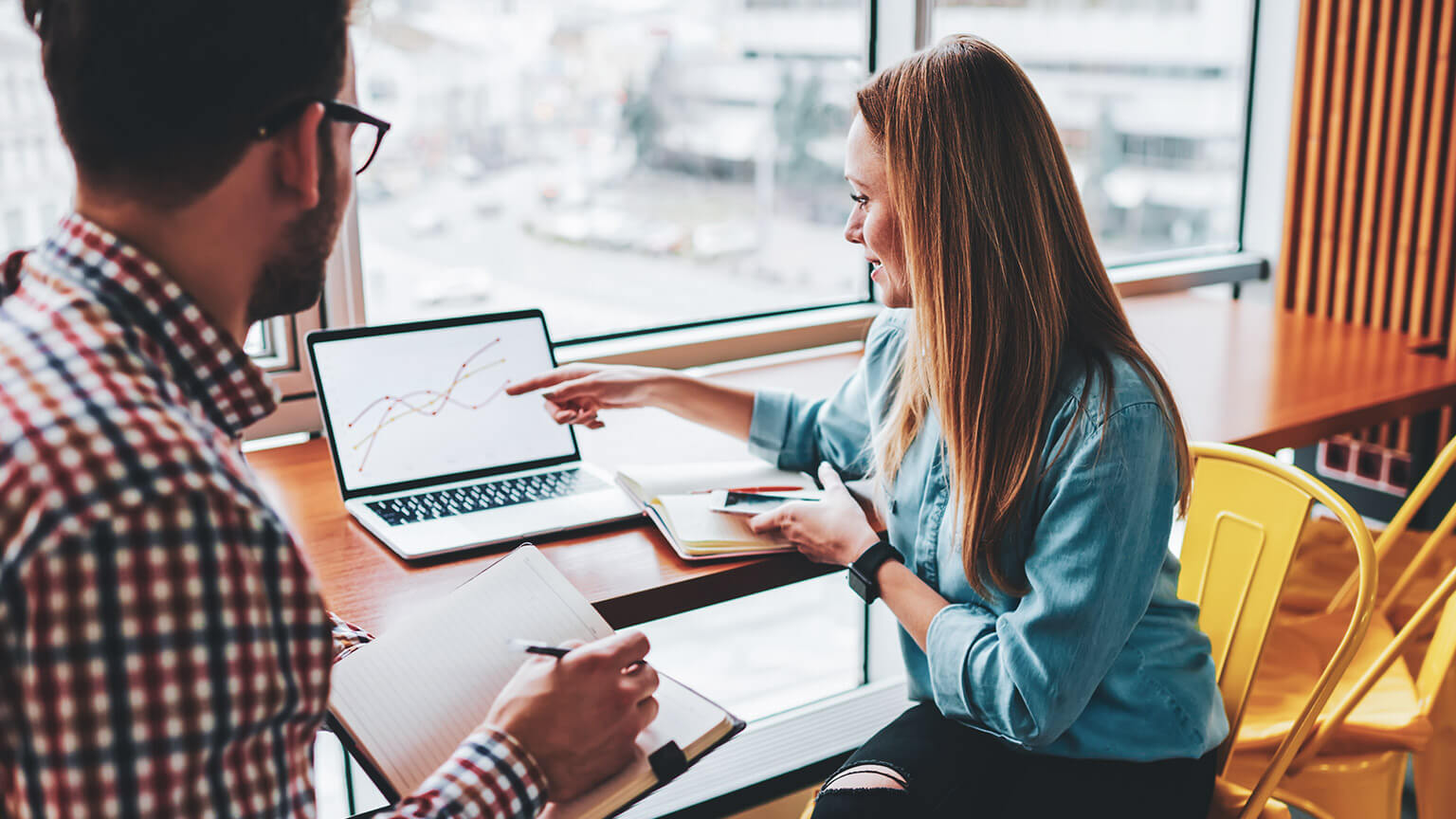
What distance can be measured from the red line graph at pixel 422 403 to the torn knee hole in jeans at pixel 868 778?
0.67 m

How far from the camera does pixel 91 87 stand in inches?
26.6

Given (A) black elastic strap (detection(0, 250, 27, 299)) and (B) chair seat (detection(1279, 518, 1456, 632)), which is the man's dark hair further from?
(B) chair seat (detection(1279, 518, 1456, 632))

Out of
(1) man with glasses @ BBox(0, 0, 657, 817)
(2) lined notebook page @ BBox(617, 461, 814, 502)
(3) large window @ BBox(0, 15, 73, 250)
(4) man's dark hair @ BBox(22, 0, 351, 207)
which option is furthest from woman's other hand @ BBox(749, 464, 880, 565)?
(3) large window @ BBox(0, 15, 73, 250)

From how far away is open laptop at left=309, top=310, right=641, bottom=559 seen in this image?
145 cm

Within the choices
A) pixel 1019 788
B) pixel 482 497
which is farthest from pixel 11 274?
pixel 1019 788

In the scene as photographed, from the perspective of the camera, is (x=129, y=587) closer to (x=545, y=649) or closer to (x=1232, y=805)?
(x=545, y=649)

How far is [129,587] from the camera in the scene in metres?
0.58

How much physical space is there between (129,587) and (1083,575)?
2.61 ft

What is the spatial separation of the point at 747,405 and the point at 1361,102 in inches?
74.1

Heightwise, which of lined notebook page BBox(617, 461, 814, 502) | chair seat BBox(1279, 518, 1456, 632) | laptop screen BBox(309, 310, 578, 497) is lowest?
chair seat BBox(1279, 518, 1456, 632)

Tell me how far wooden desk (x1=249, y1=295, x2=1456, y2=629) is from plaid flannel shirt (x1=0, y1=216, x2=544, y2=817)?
562mm

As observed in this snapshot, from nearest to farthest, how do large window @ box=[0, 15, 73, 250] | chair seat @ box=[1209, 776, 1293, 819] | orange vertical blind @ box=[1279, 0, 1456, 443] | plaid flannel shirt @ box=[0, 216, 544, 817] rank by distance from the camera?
plaid flannel shirt @ box=[0, 216, 544, 817] < chair seat @ box=[1209, 776, 1293, 819] < large window @ box=[0, 15, 73, 250] < orange vertical blind @ box=[1279, 0, 1456, 443]

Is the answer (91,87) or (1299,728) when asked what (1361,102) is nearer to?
(1299,728)

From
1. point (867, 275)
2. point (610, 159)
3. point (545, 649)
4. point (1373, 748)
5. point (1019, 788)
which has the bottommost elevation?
point (1373, 748)
